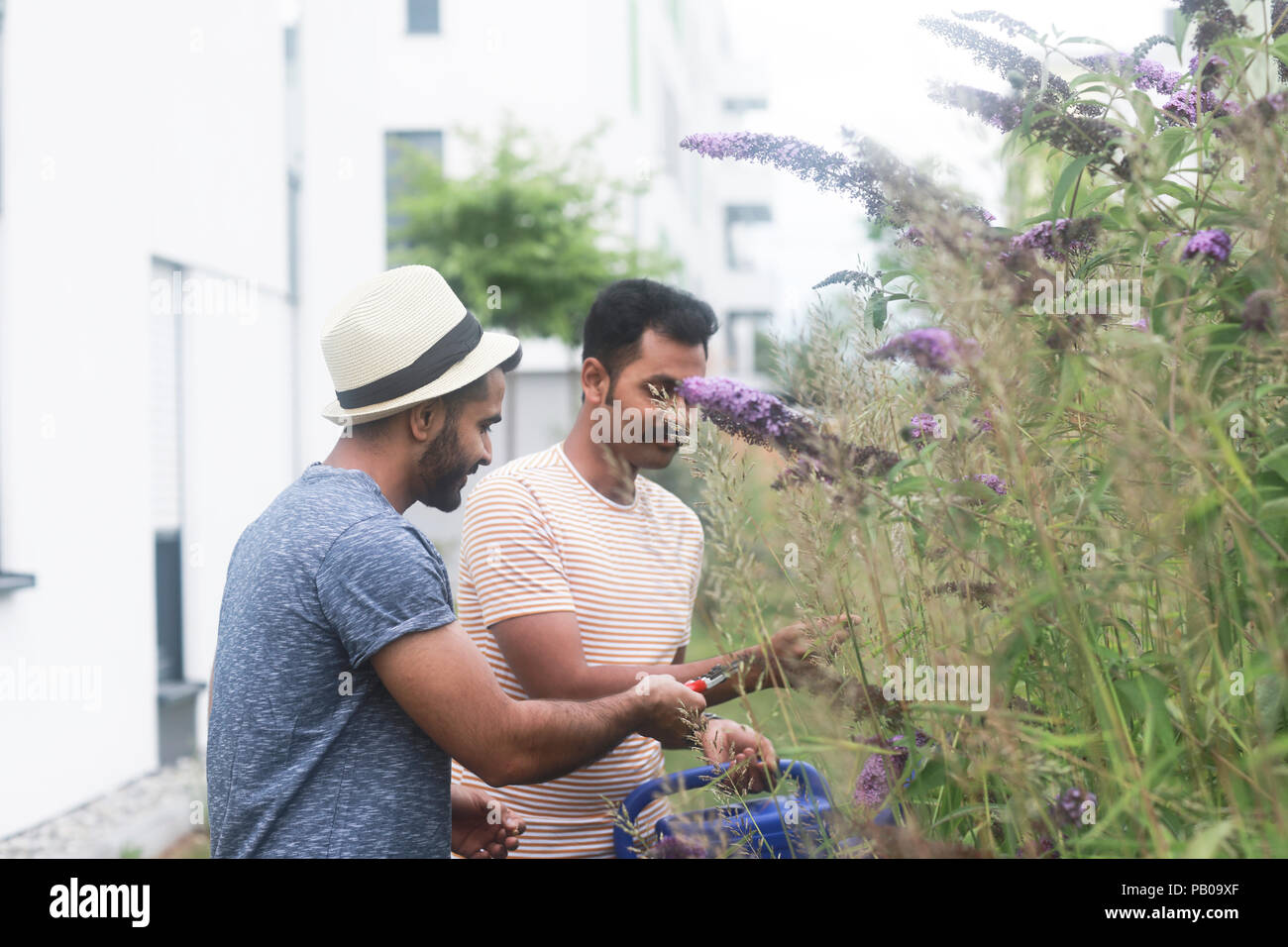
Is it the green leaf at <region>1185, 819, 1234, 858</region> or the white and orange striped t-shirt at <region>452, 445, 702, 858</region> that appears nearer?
the green leaf at <region>1185, 819, 1234, 858</region>

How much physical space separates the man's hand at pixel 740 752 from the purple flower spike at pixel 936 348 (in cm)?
46

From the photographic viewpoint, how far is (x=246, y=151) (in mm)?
7781

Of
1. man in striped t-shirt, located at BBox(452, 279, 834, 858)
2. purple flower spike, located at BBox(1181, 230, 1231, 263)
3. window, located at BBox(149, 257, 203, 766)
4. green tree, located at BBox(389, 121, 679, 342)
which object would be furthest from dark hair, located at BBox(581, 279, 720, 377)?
green tree, located at BBox(389, 121, 679, 342)

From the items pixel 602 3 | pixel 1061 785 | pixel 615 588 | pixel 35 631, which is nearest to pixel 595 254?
pixel 602 3

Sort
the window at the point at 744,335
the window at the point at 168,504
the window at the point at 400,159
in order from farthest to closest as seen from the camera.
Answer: the window at the point at 744,335
the window at the point at 400,159
the window at the point at 168,504

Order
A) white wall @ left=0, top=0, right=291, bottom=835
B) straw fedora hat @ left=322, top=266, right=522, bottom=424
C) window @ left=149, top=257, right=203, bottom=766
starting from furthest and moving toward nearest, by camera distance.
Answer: window @ left=149, top=257, right=203, bottom=766 → white wall @ left=0, top=0, right=291, bottom=835 → straw fedora hat @ left=322, top=266, right=522, bottom=424

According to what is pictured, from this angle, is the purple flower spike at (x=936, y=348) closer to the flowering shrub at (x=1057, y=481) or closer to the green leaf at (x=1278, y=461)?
the flowering shrub at (x=1057, y=481)

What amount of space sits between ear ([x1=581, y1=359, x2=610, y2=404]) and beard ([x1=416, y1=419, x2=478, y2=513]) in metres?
0.60

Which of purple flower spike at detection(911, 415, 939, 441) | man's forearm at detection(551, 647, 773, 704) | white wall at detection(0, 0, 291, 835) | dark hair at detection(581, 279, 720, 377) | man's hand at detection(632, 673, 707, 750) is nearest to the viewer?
purple flower spike at detection(911, 415, 939, 441)

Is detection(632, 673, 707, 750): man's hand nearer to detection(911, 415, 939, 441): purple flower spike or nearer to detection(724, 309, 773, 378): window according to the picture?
detection(911, 415, 939, 441): purple flower spike

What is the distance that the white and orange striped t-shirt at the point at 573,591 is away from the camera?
2172 millimetres

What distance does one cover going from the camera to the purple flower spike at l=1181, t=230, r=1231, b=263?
3.68 feet

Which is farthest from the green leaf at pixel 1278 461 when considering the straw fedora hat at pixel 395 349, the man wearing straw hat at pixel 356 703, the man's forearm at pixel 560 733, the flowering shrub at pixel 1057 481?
the straw fedora hat at pixel 395 349

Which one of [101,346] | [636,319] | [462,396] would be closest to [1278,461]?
[462,396]
